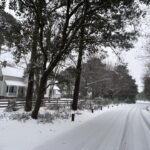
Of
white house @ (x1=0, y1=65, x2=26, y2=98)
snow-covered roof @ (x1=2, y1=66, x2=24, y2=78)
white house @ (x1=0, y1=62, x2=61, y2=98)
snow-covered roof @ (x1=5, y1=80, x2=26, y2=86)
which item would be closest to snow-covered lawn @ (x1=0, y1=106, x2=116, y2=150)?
white house @ (x1=0, y1=62, x2=61, y2=98)

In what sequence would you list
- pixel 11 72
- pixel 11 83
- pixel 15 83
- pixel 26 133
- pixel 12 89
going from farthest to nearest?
1. pixel 11 72
2. pixel 12 89
3. pixel 15 83
4. pixel 11 83
5. pixel 26 133

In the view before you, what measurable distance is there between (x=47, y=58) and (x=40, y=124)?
4414 mm

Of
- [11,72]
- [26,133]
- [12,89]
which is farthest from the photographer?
[11,72]

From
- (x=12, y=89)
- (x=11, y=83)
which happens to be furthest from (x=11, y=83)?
(x=12, y=89)

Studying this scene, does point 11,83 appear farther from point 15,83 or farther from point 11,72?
point 11,72

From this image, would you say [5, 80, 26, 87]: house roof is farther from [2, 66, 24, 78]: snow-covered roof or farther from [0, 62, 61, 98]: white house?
[2, 66, 24, 78]: snow-covered roof

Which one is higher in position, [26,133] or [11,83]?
[11,83]

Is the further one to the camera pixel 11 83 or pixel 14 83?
pixel 14 83

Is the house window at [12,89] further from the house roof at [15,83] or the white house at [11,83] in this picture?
the house roof at [15,83]

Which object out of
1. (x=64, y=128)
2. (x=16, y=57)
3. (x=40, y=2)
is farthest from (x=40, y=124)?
(x=40, y=2)

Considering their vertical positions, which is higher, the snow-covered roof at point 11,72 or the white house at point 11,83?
the snow-covered roof at point 11,72

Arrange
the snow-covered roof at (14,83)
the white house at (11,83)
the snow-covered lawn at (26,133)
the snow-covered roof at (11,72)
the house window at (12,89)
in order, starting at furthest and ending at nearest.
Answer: the house window at (12,89)
the snow-covered roof at (11,72)
the snow-covered roof at (14,83)
the white house at (11,83)
the snow-covered lawn at (26,133)

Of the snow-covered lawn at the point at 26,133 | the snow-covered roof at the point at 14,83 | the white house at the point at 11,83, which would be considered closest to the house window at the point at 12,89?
the white house at the point at 11,83

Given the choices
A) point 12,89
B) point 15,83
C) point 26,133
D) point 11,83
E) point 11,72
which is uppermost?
point 11,72
